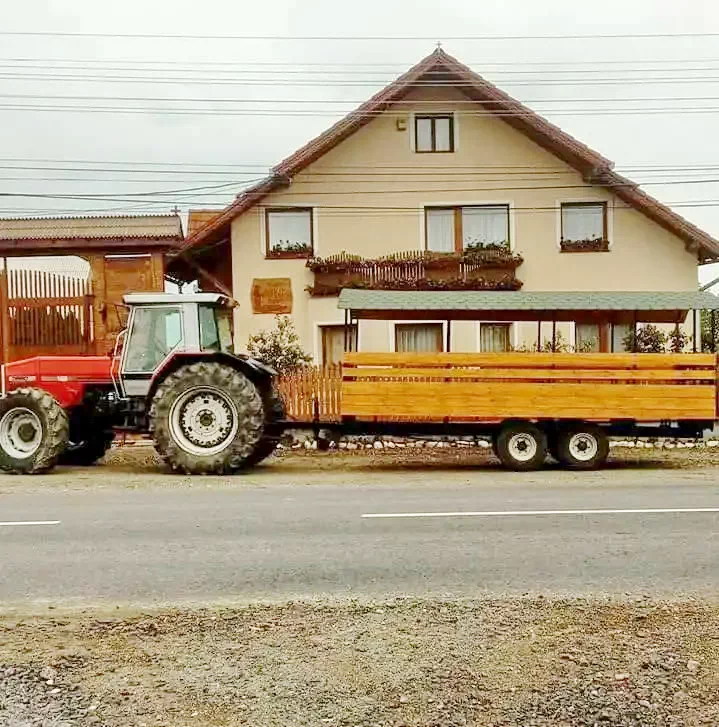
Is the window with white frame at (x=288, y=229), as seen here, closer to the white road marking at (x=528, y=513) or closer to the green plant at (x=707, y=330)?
the green plant at (x=707, y=330)

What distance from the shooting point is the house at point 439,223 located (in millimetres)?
23125

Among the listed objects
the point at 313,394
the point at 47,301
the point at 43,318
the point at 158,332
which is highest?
the point at 47,301

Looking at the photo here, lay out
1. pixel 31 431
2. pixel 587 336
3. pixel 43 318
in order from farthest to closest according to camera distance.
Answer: pixel 587 336
pixel 43 318
pixel 31 431

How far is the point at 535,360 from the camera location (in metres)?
14.4

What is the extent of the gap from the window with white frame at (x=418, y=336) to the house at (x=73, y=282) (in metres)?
6.04

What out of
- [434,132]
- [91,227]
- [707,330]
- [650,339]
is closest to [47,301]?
[91,227]

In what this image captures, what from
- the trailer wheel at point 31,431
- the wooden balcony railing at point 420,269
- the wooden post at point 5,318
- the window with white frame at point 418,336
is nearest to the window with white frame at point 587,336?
the wooden balcony railing at point 420,269

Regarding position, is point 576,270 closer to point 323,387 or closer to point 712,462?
point 712,462

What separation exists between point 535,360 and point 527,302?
127 cm

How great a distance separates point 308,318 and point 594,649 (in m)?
18.7

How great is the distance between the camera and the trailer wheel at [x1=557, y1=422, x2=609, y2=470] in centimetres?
1440

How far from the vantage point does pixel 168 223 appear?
73.2 feet

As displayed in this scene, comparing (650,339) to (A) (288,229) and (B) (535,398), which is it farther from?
(A) (288,229)

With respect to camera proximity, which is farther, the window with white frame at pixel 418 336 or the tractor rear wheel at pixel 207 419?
the window with white frame at pixel 418 336
